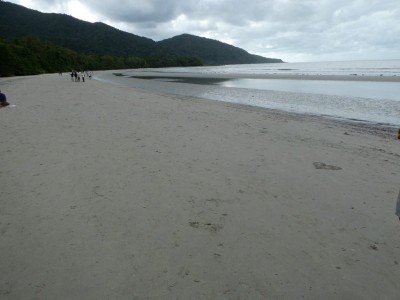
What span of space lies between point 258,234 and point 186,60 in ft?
611

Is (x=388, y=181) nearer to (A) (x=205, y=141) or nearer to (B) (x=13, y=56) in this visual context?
(A) (x=205, y=141)

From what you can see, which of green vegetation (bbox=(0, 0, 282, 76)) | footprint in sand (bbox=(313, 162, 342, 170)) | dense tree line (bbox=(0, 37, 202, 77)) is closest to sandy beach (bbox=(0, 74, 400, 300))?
footprint in sand (bbox=(313, 162, 342, 170))

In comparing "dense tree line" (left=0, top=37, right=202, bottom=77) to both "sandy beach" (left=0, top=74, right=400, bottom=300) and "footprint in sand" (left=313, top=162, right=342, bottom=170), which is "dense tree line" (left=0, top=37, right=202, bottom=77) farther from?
"footprint in sand" (left=313, top=162, right=342, bottom=170)

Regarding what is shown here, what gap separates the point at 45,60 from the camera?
88312 millimetres

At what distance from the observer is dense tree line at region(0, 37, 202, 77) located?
214ft

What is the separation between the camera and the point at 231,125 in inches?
436

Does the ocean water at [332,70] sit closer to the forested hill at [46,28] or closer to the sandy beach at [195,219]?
the sandy beach at [195,219]

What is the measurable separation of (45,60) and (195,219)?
101290 millimetres

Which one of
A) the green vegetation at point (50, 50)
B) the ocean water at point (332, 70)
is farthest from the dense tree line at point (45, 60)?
the ocean water at point (332, 70)

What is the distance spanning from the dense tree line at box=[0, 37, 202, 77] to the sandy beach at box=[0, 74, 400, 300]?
70924mm

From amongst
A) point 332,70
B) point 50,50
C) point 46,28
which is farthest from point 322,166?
point 46,28

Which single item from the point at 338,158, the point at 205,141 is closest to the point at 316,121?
the point at 338,158

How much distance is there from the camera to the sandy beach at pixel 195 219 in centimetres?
307

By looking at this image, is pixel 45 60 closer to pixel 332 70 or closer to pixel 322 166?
pixel 332 70
